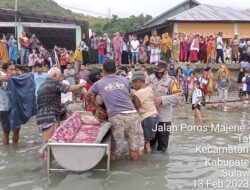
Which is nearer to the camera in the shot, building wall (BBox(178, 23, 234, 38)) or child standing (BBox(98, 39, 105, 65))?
child standing (BBox(98, 39, 105, 65))

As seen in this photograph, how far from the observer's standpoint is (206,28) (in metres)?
28.0

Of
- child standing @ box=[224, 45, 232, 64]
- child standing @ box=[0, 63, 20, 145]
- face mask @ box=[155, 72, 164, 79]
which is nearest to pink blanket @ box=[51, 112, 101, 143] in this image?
face mask @ box=[155, 72, 164, 79]

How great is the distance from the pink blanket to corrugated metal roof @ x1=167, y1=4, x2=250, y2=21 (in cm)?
1873

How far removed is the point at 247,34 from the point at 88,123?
21098mm

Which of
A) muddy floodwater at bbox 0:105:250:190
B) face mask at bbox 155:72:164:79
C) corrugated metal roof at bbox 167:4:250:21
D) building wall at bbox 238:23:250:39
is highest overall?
corrugated metal roof at bbox 167:4:250:21

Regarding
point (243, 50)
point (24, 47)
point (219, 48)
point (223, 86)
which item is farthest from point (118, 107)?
point (243, 50)

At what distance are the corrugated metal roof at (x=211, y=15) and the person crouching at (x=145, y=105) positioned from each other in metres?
18.8

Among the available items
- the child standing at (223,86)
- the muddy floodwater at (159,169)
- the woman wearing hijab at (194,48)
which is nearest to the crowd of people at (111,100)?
the muddy floodwater at (159,169)

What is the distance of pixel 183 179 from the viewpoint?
761 centimetres

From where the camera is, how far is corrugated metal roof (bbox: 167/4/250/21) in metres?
27.6

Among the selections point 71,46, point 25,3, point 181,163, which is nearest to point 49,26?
point 71,46

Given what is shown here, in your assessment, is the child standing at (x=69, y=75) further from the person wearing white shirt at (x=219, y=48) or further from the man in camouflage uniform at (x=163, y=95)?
the man in camouflage uniform at (x=163, y=95)

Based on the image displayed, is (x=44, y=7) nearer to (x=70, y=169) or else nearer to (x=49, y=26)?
(x=49, y=26)

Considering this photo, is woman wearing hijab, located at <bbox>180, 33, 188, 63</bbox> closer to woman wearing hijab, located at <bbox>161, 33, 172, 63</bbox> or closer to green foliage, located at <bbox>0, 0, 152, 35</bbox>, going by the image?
woman wearing hijab, located at <bbox>161, 33, 172, 63</bbox>
